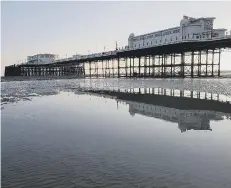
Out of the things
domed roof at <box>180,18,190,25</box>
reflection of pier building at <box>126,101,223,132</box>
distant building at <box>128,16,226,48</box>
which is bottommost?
reflection of pier building at <box>126,101,223,132</box>

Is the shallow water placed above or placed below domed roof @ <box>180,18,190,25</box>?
below

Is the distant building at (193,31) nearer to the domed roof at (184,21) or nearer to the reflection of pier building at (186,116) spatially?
the domed roof at (184,21)

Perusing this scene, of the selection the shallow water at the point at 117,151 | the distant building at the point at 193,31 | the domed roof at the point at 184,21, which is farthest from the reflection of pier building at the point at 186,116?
the domed roof at the point at 184,21

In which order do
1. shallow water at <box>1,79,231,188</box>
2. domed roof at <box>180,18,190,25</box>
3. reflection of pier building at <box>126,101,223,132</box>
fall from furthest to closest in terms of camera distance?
domed roof at <box>180,18,190,25</box> < reflection of pier building at <box>126,101,223,132</box> < shallow water at <box>1,79,231,188</box>

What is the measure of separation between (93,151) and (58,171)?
5.28ft

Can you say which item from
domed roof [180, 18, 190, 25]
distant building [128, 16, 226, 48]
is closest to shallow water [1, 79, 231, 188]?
distant building [128, 16, 226, 48]

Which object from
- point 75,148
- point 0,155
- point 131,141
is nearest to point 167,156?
point 131,141

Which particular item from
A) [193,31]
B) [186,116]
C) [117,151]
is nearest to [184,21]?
[193,31]

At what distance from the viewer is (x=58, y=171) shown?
5.77 metres

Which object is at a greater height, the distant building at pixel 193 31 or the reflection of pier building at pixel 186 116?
the distant building at pixel 193 31

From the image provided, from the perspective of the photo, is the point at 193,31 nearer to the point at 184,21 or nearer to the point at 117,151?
the point at 184,21

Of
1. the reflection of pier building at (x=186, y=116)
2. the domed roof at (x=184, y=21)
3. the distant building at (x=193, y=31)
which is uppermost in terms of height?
the domed roof at (x=184, y=21)

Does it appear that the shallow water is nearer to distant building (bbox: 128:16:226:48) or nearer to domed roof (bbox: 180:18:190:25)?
distant building (bbox: 128:16:226:48)

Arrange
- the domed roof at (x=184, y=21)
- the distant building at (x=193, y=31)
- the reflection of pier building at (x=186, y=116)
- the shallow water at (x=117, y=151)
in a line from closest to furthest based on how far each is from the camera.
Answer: the shallow water at (x=117, y=151) → the reflection of pier building at (x=186, y=116) → the distant building at (x=193, y=31) → the domed roof at (x=184, y=21)
